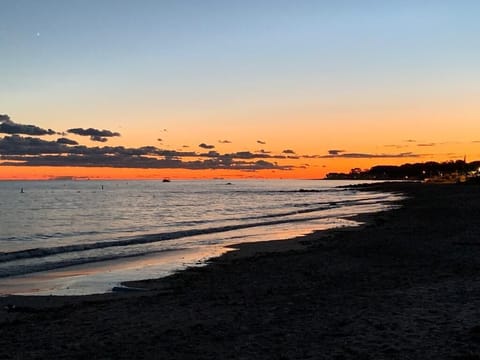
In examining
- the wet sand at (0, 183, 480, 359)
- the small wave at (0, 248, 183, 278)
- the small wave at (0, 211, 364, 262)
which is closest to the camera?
the wet sand at (0, 183, 480, 359)

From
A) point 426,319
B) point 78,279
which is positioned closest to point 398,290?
point 426,319

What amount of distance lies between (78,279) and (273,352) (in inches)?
495

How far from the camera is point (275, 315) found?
33.4 feet

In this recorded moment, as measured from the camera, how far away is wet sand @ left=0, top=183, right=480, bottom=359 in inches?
312

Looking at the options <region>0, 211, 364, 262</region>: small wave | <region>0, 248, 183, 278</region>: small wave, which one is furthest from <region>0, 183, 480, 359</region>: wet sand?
<region>0, 211, 364, 262</region>: small wave

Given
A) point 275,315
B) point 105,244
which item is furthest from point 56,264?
point 275,315

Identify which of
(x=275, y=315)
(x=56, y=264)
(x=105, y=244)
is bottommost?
(x=105, y=244)

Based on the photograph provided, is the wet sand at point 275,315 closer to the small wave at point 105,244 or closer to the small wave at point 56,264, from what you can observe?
the small wave at point 56,264

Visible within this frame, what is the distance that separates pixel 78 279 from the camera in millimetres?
18453

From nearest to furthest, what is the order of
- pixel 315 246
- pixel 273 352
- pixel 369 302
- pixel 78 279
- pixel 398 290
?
pixel 273 352, pixel 369 302, pixel 398 290, pixel 78 279, pixel 315 246

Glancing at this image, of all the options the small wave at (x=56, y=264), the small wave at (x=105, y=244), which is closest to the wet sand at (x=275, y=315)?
the small wave at (x=56, y=264)

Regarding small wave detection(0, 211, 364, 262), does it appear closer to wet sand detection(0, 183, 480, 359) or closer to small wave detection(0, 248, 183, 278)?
small wave detection(0, 248, 183, 278)

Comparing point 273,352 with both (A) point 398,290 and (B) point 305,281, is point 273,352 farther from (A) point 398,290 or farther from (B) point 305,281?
(B) point 305,281

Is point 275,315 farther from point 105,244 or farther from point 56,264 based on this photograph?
point 105,244
